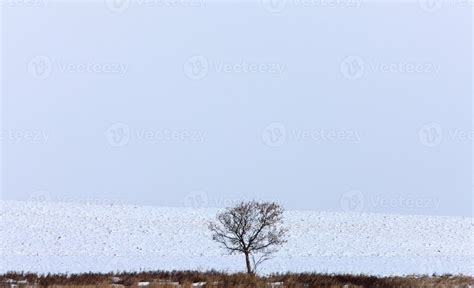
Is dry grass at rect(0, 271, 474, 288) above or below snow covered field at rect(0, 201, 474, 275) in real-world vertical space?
below


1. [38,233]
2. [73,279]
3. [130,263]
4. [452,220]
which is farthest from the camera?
[452,220]

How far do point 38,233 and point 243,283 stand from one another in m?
25.5

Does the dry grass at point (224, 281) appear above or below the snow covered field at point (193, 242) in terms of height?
below

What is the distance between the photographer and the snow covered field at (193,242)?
89.4 ft

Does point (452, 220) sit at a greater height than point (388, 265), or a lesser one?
greater

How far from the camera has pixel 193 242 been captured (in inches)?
1310

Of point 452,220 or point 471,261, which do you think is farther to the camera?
point 452,220

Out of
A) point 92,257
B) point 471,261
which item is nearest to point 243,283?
point 92,257

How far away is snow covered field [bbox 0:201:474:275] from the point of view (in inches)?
1072

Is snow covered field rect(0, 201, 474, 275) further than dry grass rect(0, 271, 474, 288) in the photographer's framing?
Yes

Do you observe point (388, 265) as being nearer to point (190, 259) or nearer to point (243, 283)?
point (190, 259)

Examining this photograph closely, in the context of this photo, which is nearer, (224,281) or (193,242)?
(224,281)

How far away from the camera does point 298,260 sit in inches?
1144

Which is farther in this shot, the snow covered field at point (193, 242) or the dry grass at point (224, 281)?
the snow covered field at point (193, 242)
